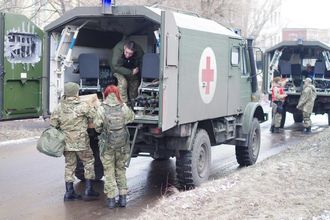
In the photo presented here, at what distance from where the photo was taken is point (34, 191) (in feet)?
27.8

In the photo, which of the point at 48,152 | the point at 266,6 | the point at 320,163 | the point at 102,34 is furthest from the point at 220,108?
the point at 266,6

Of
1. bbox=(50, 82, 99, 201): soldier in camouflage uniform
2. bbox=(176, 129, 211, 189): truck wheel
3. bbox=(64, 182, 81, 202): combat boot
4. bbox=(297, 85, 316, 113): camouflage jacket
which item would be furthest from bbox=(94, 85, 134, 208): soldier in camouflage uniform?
bbox=(297, 85, 316, 113): camouflage jacket

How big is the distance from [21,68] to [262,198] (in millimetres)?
4419

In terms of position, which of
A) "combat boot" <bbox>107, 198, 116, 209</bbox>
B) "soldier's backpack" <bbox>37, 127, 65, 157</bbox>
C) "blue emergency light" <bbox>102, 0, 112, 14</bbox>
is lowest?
"combat boot" <bbox>107, 198, 116, 209</bbox>

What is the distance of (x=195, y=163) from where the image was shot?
846cm

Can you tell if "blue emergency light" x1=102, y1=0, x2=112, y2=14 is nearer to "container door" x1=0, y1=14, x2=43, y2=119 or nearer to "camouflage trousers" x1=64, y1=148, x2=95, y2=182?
"container door" x1=0, y1=14, x2=43, y2=119

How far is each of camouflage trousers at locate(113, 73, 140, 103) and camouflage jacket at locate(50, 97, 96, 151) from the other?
1.51 meters

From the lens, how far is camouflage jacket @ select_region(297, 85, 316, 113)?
17.2 metres

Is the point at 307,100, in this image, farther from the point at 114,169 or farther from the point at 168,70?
the point at 114,169

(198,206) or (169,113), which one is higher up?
→ (169,113)

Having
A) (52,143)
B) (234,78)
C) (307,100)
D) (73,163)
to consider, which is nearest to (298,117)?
(307,100)

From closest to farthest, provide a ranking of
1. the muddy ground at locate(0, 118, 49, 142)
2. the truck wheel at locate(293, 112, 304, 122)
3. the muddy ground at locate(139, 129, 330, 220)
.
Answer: the muddy ground at locate(139, 129, 330, 220) < the muddy ground at locate(0, 118, 49, 142) < the truck wheel at locate(293, 112, 304, 122)

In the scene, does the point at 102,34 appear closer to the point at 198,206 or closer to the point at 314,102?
the point at 198,206

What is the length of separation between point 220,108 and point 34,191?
322 centimetres
